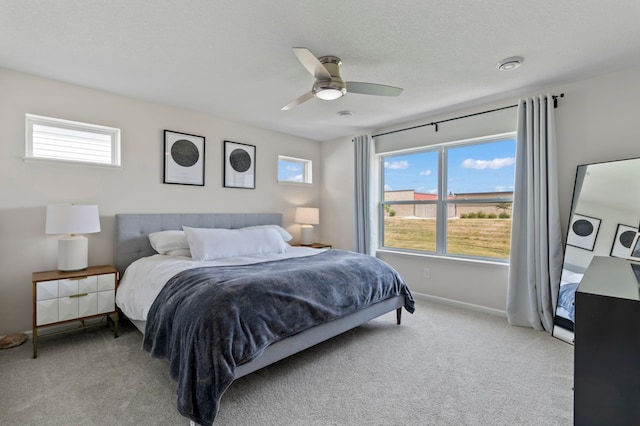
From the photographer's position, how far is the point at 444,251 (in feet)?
13.4

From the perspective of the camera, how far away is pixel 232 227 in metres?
4.18

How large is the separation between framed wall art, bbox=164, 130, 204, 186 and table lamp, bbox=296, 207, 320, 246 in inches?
61.6

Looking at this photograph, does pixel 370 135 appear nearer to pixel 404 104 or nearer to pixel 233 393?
pixel 404 104

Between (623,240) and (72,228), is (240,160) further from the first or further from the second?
(623,240)

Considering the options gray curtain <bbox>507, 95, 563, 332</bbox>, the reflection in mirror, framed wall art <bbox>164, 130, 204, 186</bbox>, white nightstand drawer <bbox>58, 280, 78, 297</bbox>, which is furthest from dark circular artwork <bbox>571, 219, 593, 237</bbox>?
white nightstand drawer <bbox>58, 280, 78, 297</bbox>

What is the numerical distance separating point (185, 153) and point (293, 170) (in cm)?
184

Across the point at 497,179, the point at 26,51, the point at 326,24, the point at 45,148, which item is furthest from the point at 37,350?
the point at 497,179

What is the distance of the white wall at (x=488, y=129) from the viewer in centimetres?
276

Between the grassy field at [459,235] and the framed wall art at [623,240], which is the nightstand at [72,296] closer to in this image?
the grassy field at [459,235]

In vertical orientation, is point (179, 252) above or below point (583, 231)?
below

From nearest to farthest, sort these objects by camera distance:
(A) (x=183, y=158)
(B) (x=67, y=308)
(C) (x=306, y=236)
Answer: (B) (x=67, y=308), (A) (x=183, y=158), (C) (x=306, y=236)

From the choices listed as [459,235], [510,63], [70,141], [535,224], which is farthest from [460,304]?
[70,141]

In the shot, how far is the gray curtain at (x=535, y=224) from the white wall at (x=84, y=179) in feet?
11.2

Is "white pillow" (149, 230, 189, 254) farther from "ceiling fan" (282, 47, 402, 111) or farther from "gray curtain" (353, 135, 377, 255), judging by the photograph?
"gray curtain" (353, 135, 377, 255)
